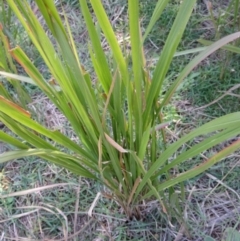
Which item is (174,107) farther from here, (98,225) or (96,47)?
(96,47)

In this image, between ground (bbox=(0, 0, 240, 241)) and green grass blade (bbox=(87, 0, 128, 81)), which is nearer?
green grass blade (bbox=(87, 0, 128, 81))

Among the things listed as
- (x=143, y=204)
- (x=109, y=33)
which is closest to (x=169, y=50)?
(x=109, y=33)

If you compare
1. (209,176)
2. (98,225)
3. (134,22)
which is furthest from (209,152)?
(134,22)

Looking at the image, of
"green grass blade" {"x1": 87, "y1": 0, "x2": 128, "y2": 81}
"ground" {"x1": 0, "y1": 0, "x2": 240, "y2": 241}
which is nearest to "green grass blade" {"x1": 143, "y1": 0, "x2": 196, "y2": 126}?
"green grass blade" {"x1": 87, "y1": 0, "x2": 128, "y2": 81}

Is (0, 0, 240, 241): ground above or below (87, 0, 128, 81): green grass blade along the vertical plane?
below

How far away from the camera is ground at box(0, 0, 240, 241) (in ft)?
3.54

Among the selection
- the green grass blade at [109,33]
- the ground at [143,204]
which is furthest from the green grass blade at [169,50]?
the ground at [143,204]

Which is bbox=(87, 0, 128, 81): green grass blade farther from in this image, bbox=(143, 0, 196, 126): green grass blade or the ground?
the ground

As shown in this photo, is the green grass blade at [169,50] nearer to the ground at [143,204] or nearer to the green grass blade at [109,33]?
the green grass blade at [109,33]

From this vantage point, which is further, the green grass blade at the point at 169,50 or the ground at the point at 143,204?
the ground at the point at 143,204

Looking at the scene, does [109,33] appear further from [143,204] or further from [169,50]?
[143,204]

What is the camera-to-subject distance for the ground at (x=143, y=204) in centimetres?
108

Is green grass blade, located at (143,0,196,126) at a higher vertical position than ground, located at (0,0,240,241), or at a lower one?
higher

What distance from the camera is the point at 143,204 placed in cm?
109
